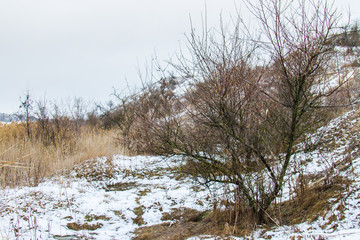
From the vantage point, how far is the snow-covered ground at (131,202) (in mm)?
2312

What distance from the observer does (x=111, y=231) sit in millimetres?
3549

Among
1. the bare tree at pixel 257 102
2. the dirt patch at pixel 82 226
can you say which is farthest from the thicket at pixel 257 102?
the dirt patch at pixel 82 226

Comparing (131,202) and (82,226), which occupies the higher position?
(131,202)

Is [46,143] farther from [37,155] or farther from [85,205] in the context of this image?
[85,205]

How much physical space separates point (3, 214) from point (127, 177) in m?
3.22

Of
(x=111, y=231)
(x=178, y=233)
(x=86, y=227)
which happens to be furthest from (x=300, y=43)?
(x=86, y=227)

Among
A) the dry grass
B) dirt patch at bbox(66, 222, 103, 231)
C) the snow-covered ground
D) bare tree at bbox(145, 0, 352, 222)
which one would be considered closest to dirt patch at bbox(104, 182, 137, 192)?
the snow-covered ground

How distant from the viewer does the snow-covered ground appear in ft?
7.59

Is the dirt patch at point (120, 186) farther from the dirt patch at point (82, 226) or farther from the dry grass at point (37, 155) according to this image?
the dirt patch at point (82, 226)

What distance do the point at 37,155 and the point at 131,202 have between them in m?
3.17

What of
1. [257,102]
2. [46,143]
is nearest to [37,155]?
[46,143]

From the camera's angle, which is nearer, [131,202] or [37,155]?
[131,202]

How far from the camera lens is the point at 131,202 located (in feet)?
14.9

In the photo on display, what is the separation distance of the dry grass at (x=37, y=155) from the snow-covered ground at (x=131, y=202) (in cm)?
34
